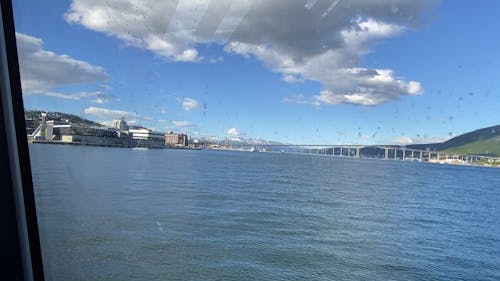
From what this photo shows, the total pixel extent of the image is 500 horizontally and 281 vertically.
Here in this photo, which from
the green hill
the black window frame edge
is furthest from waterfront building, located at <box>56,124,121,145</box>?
the green hill

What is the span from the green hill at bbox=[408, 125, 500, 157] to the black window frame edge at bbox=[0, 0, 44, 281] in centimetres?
512

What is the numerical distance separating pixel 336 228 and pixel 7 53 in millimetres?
9646

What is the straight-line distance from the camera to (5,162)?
54.0 inches

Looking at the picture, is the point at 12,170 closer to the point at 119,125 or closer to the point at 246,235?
the point at 119,125

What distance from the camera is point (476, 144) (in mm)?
7746

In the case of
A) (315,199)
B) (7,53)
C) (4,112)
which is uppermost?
(7,53)

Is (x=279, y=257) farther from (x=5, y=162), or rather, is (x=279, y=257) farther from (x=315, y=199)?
(x=315, y=199)

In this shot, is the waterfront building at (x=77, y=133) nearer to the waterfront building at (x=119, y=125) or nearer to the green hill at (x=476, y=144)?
the waterfront building at (x=119, y=125)

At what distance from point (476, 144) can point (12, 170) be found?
319 inches

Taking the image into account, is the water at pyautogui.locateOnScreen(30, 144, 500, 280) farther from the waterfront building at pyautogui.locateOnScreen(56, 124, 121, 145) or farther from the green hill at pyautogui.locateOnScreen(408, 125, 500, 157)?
the green hill at pyautogui.locateOnScreen(408, 125, 500, 157)

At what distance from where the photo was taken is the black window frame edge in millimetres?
1373

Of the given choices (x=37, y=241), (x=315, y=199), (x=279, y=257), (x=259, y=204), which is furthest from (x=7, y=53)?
(x=315, y=199)

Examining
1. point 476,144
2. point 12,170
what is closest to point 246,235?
point 476,144

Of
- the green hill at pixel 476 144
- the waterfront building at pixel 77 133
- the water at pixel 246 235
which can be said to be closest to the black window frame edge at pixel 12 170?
the water at pixel 246 235
